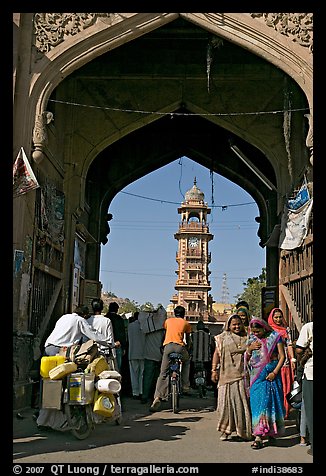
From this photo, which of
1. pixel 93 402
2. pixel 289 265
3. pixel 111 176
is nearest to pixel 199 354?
pixel 289 265

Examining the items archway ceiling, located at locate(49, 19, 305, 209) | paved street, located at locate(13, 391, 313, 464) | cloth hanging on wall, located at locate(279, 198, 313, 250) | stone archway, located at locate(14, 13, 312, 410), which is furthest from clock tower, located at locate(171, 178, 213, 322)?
paved street, located at locate(13, 391, 313, 464)

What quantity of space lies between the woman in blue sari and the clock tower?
4223cm

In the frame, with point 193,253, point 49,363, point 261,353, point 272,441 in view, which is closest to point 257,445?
point 272,441

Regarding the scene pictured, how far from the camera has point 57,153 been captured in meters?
10.8

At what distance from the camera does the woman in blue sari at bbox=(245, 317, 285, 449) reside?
5707 mm

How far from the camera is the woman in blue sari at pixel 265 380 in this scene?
5.71 metres

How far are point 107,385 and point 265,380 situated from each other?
158 cm

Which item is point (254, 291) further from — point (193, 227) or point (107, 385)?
point (107, 385)
